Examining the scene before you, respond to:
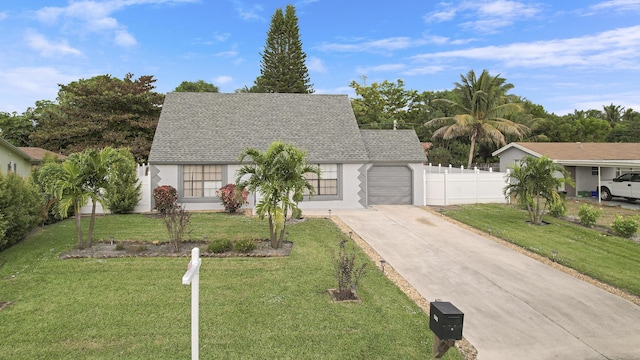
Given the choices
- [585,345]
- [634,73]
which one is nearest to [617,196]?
[634,73]

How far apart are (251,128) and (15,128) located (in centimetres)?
2849

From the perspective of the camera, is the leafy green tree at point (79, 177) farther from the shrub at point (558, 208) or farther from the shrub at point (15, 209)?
the shrub at point (558, 208)

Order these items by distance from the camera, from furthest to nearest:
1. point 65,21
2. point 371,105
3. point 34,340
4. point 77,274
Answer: point 371,105, point 65,21, point 77,274, point 34,340

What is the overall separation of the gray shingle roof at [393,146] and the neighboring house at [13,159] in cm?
1728

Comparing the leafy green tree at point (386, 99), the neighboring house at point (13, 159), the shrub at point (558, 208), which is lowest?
the shrub at point (558, 208)

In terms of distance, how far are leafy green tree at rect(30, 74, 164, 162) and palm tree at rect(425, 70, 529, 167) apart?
26.2 meters

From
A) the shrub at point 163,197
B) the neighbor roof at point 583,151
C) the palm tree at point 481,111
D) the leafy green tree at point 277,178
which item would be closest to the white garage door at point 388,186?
the leafy green tree at point 277,178

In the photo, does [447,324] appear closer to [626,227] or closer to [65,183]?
[65,183]

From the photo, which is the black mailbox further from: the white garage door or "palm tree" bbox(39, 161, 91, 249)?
the white garage door

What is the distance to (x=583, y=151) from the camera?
975 inches

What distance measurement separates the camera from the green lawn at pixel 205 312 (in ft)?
16.5

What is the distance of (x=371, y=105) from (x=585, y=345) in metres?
44.6

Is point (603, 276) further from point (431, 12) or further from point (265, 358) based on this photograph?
point (431, 12)

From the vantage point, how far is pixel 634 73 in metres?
21.0
